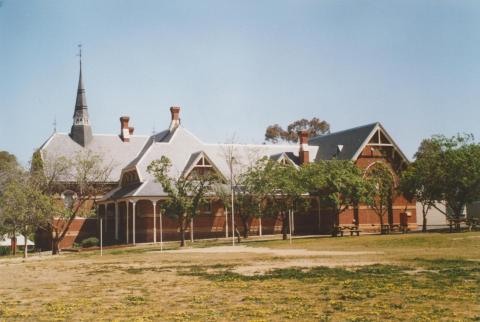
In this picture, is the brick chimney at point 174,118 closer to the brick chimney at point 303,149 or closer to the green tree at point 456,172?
the brick chimney at point 303,149

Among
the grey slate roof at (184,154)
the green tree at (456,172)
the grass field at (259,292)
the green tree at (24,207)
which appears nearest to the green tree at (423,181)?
the green tree at (456,172)

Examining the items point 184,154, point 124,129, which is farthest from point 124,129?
point 184,154

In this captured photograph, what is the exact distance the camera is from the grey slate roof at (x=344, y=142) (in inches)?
Answer: 2141

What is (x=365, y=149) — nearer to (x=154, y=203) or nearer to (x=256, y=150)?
(x=256, y=150)

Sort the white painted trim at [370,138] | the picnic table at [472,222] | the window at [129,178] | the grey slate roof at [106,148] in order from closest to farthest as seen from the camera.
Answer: the picnic table at [472,222] < the window at [129,178] < the white painted trim at [370,138] < the grey slate roof at [106,148]

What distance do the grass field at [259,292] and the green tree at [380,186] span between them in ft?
79.9

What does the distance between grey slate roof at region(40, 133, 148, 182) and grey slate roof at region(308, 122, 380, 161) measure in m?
17.6

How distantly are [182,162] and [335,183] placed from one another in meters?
15.0

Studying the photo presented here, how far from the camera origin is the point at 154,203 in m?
47.4

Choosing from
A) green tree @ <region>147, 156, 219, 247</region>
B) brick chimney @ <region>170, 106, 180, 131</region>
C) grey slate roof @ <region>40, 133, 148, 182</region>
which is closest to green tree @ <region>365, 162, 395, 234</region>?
green tree @ <region>147, 156, 219, 247</region>

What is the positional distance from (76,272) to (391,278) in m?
11.5

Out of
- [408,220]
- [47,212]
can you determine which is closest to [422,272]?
[47,212]

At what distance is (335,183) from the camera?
44688 millimetres

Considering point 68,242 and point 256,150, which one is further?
point 256,150
